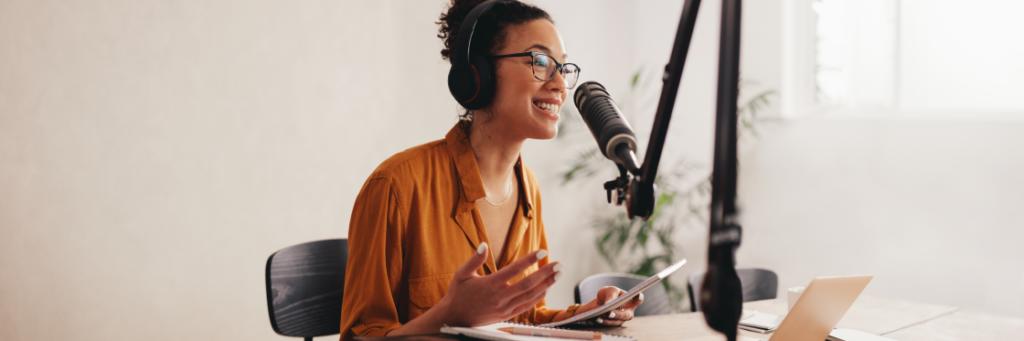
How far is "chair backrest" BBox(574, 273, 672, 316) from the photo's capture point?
1771 millimetres

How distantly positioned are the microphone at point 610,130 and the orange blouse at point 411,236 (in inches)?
22.6

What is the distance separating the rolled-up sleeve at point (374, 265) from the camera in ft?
3.74

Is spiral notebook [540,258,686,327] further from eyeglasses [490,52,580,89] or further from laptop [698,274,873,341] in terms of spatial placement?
eyeglasses [490,52,580,89]

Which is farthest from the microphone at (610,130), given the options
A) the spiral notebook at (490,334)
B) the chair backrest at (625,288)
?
the chair backrest at (625,288)

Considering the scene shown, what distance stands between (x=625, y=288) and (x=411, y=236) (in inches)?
34.5

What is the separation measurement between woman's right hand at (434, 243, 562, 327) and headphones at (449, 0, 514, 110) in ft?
1.44

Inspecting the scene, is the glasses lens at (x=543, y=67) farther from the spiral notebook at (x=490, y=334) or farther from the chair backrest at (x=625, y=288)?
the chair backrest at (x=625, y=288)

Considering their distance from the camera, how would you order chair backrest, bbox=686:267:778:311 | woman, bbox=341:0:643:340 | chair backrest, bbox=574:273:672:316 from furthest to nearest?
chair backrest, bbox=686:267:778:311 → chair backrest, bbox=574:273:672:316 → woman, bbox=341:0:643:340

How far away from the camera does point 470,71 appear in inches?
49.8

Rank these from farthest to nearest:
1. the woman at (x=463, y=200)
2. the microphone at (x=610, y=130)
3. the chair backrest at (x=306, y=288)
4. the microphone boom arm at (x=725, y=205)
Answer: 1. the chair backrest at (x=306, y=288)
2. the woman at (x=463, y=200)
3. the microphone at (x=610, y=130)
4. the microphone boom arm at (x=725, y=205)

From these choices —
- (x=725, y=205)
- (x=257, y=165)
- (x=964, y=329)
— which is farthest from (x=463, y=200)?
(x=257, y=165)

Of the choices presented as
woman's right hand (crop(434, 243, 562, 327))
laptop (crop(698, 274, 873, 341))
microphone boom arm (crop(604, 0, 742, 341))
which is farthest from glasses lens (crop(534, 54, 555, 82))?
microphone boom arm (crop(604, 0, 742, 341))

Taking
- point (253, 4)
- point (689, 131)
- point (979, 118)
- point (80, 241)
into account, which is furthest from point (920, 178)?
point (80, 241)

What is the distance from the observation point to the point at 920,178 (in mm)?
2742
